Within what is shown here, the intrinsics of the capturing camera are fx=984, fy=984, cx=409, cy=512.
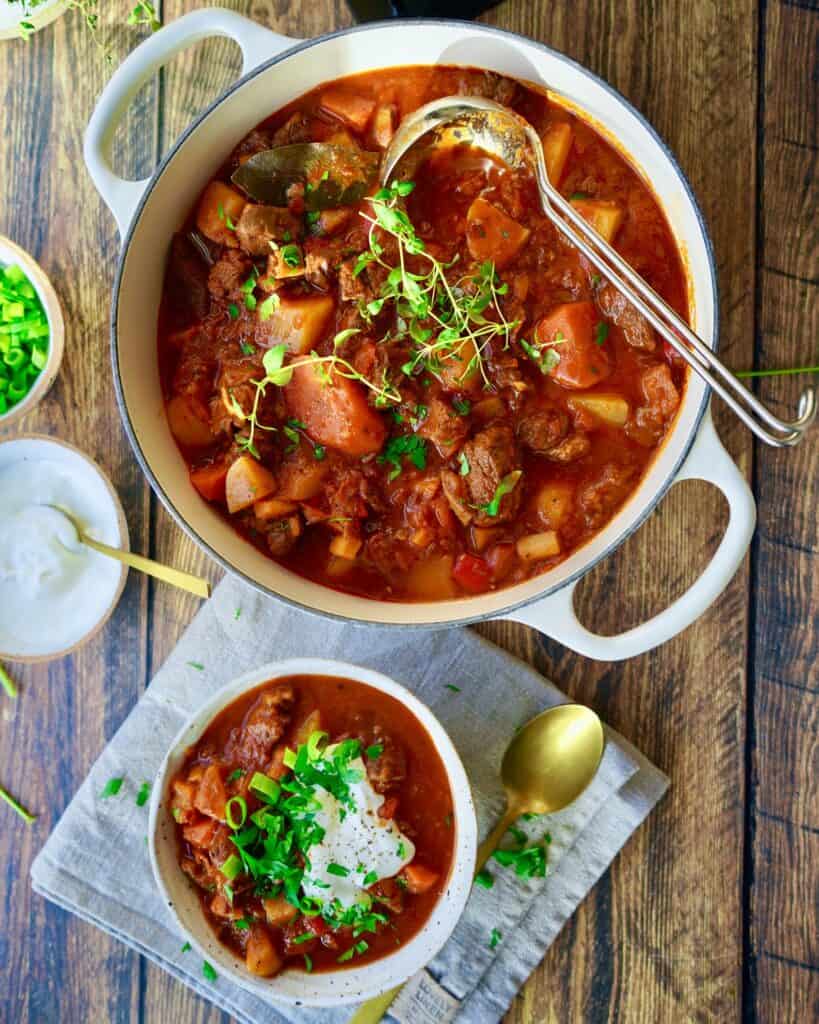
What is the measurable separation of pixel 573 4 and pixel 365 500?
1.75m

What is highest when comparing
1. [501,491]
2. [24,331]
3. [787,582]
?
[24,331]

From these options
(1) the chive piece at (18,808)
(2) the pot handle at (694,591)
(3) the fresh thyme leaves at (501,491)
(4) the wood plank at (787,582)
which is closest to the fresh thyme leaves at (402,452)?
(3) the fresh thyme leaves at (501,491)

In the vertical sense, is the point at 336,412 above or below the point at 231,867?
above

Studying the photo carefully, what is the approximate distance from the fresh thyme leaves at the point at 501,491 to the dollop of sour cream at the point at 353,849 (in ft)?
2.78

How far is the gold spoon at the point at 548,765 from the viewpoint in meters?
3.07

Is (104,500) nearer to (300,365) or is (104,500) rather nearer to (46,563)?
(46,563)

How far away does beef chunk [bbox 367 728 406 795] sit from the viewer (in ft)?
9.64

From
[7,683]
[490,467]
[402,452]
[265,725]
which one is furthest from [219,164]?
[7,683]

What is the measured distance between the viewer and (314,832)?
9.61 feet

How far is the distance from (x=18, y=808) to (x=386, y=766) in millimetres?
1345

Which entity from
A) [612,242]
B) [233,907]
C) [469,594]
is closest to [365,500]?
[469,594]

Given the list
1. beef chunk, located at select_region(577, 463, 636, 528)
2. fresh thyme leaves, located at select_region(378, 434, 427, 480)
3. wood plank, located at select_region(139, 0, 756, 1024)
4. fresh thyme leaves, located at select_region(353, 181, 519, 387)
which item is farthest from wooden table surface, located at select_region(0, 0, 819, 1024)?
fresh thyme leaves, located at select_region(353, 181, 519, 387)

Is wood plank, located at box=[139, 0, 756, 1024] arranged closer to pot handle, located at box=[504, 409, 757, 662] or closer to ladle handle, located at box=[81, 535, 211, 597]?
ladle handle, located at box=[81, 535, 211, 597]

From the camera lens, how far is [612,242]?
2912mm
